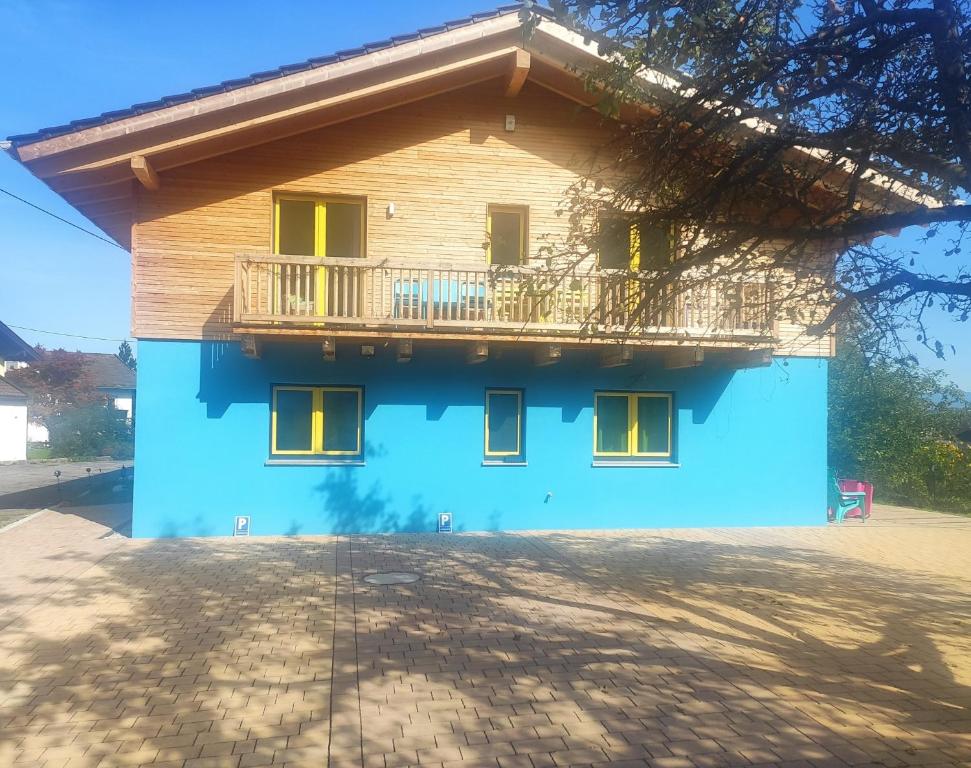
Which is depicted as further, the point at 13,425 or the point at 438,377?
the point at 13,425

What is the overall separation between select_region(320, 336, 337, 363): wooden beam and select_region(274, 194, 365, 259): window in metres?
1.82

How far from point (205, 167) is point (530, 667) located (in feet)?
30.8

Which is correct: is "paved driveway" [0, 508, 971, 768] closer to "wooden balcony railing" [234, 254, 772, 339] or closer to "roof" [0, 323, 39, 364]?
"wooden balcony railing" [234, 254, 772, 339]

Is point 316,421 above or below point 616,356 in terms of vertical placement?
below

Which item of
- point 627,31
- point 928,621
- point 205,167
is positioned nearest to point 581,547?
point 928,621

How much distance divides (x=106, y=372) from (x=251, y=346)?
150ft

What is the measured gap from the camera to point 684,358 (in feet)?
37.3

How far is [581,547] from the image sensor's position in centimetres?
1028

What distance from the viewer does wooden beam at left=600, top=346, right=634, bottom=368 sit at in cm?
1084

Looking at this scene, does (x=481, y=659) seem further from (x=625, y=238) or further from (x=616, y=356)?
(x=616, y=356)

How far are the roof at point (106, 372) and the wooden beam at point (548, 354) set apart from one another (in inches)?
1653

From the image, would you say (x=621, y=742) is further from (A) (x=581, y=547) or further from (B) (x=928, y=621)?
(A) (x=581, y=547)

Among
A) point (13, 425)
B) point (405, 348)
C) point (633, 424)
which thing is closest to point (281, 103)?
point (405, 348)


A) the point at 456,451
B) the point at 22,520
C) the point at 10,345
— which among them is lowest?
the point at 22,520
